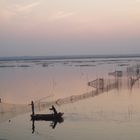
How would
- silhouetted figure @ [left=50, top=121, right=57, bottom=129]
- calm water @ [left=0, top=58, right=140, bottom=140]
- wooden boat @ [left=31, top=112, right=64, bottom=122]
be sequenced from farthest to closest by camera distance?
1. wooden boat @ [left=31, top=112, right=64, bottom=122]
2. silhouetted figure @ [left=50, top=121, right=57, bottom=129]
3. calm water @ [left=0, top=58, right=140, bottom=140]

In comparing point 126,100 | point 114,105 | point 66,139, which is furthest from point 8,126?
point 126,100

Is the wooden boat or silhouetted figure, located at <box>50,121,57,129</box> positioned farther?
the wooden boat

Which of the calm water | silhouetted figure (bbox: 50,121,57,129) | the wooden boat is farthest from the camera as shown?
the wooden boat

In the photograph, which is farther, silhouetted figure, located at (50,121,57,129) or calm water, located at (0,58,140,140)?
silhouetted figure, located at (50,121,57,129)

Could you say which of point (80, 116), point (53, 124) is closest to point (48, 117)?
point (53, 124)

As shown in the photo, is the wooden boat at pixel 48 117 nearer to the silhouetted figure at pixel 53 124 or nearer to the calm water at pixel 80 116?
the silhouetted figure at pixel 53 124

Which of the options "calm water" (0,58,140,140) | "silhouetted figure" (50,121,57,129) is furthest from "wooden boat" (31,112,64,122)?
"calm water" (0,58,140,140)

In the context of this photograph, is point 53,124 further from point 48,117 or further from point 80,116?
point 80,116

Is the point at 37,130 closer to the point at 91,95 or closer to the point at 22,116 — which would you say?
the point at 22,116

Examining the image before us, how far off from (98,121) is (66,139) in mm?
3086

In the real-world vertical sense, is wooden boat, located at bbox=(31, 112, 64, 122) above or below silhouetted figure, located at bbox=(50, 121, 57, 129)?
above

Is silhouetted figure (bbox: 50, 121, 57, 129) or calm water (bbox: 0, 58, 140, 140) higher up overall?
calm water (bbox: 0, 58, 140, 140)

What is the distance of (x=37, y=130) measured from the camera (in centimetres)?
1775

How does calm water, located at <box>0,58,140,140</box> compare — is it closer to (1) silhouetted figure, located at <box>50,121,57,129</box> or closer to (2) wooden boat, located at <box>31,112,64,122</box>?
(1) silhouetted figure, located at <box>50,121,57,129</box>
